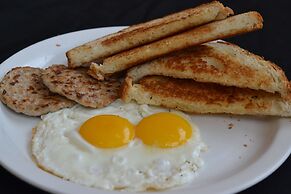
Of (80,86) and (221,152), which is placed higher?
(80,86)

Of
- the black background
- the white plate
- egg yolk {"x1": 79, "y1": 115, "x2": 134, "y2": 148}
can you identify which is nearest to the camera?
the white plate

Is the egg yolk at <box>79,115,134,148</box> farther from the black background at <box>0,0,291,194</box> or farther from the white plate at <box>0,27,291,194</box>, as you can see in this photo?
the black background at <box>0,0,291,194</box>

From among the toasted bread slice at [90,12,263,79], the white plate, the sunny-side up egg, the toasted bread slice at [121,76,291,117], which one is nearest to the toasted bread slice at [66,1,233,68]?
the toasted bread slice at [90,12,263,79]

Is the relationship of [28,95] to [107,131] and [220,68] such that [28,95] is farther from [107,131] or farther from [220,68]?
[220,68]

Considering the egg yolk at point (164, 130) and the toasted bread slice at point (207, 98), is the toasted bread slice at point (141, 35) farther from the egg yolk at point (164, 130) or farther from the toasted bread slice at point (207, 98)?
the egg yolk at point (164, 130)

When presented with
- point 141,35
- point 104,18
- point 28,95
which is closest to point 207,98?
point 141,35

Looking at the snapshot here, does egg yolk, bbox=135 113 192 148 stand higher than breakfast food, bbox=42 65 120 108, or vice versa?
breakfast food, bbox=42 65 120 108
